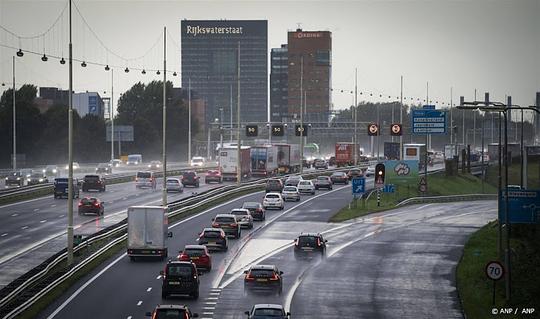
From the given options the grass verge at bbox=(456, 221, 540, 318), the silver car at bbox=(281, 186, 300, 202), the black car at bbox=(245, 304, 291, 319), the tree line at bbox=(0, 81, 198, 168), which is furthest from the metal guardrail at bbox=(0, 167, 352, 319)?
the tree line at bbox=(0, 81, 198, 168)

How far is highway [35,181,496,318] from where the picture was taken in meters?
39.5

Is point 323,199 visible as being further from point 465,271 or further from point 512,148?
point 512,148

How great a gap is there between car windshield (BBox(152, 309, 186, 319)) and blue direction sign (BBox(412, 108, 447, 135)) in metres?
72.6

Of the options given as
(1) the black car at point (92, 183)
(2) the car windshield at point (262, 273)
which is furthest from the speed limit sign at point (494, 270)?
(1) the black car at point (92, 183)

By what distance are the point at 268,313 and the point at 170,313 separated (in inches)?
136

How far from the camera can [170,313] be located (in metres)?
31.6

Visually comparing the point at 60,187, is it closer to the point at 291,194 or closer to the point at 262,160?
the point at 291,194

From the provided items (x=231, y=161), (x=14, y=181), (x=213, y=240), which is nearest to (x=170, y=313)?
(x=213, y=240)

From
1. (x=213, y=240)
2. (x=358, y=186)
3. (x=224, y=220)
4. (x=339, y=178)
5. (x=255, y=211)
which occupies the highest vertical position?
(x=358, y=186)

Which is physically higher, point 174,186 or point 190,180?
point 190,180

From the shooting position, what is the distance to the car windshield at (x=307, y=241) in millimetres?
57531

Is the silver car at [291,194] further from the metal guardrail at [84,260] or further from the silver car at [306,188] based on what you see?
the silver car at [306,188]

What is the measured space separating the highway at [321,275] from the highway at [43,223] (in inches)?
182

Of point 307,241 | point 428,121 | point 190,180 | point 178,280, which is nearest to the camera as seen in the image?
point 178,280
